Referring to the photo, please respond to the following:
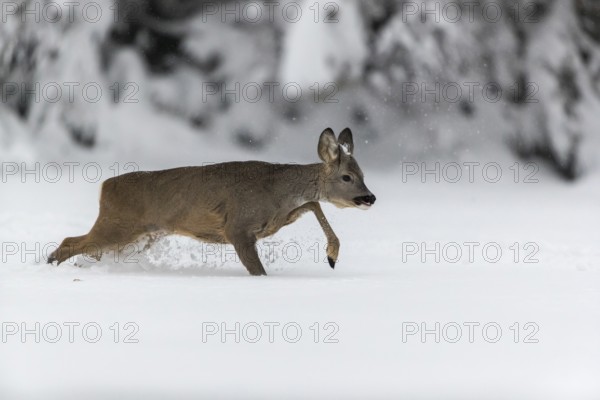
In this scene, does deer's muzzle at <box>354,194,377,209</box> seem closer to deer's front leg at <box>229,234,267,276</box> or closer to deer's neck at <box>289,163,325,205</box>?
deer's neck at <box>289,163,325,205</box>

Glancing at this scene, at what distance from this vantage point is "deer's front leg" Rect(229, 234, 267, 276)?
20.6 ft

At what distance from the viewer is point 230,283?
228 inches

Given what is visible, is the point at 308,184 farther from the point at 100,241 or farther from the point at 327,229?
the point at 100,241

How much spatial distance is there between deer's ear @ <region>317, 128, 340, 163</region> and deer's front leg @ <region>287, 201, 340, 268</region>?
0.98 feet

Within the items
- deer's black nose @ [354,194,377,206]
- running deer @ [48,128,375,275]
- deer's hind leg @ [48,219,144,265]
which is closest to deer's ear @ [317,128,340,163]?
running deer @ [48,128,375,275]

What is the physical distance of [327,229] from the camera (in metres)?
6.48

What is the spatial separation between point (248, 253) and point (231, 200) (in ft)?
1.19

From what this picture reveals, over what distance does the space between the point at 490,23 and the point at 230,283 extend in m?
7.98

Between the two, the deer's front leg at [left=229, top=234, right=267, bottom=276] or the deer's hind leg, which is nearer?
the deer's front leg at [left=229, top=234, right=267, bottom=276]

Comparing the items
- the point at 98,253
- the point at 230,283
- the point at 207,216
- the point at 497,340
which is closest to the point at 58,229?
the point at 98,253

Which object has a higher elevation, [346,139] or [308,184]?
[346,139]

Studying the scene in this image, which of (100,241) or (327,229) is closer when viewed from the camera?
(327,229)

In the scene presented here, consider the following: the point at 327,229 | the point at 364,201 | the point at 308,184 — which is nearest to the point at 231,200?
the point at 308,184

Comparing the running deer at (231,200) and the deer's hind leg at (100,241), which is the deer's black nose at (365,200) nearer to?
the running deer at (231,200)
